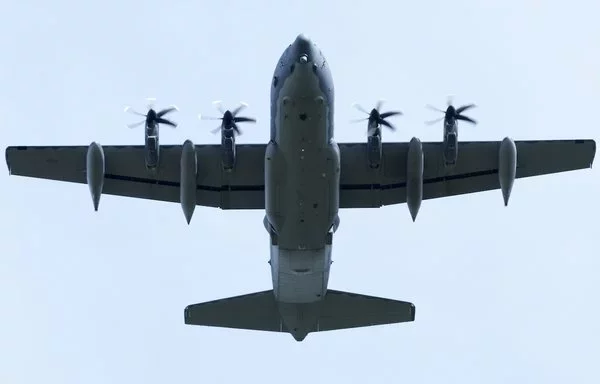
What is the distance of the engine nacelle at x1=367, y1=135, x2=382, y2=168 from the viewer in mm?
46875

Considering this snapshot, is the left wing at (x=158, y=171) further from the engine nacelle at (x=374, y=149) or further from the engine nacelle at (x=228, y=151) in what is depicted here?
the engine nacelle at (x=374, y=149)

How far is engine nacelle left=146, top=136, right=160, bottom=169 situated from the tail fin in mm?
7176

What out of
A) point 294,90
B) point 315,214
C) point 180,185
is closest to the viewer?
point 294,90

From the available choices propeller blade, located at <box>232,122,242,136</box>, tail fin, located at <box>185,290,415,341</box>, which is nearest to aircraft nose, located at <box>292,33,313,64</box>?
propeller blade, located at <box>232,122,242,136</box>

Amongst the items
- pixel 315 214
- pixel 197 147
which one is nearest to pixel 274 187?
pixel 315 214

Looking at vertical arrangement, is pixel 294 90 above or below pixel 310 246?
above

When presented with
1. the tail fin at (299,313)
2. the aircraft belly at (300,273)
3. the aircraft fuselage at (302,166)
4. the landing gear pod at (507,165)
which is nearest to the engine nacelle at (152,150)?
the aircraft fuselage at (302,166)

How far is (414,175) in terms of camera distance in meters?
47.3

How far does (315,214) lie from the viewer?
4588 centimetres

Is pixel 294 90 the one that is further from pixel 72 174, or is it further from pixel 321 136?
pixel 72 174

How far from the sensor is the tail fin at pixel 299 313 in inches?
1987

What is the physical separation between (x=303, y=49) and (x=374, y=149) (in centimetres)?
614

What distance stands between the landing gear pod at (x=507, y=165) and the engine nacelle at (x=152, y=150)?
14568mm

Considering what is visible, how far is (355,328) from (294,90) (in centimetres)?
1306
